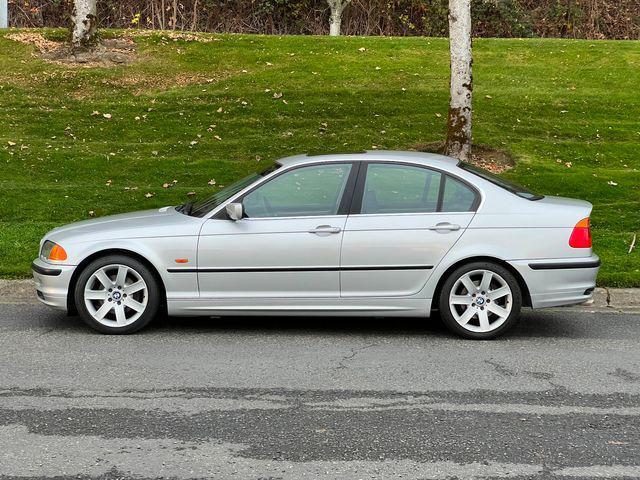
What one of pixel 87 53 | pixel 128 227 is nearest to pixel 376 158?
pixel 128 227

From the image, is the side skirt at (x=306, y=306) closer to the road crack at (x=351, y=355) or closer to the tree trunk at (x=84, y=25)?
the road crack at (x=351, y=355)

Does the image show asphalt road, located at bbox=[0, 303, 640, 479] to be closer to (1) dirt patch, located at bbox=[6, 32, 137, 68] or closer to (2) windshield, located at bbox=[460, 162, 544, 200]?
(2) windshield, located at bbox=[460, 162, 544, 200]

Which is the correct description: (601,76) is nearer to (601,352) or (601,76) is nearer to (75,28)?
(75,28)

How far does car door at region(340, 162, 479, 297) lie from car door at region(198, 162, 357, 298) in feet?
0.43

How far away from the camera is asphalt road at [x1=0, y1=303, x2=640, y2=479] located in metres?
4.63

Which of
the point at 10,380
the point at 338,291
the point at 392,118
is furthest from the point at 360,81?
the point at 10,380

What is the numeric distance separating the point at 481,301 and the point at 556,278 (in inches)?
23.8

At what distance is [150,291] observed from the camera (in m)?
7.26

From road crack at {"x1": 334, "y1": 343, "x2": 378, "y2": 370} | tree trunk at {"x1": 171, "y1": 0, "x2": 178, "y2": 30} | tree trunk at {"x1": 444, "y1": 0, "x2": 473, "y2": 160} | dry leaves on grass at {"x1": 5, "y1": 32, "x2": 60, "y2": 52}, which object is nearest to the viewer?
road crack at {"x1": 334, "y1": 343, "x2": 378, "y2": 370}

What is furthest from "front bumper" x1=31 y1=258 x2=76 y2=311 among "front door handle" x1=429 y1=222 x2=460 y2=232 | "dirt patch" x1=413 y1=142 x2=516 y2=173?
"dirt patch" x1=413 y1=142 x2=516 y2=173

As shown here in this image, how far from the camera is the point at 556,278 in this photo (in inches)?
285

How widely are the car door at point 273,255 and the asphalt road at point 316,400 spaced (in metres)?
0.41

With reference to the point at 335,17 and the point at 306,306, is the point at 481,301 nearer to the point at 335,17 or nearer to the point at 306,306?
the point at 306,306

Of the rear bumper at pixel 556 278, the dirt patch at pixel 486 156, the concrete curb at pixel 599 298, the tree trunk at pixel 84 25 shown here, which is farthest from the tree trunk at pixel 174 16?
the rear bumper at pixel 556 278
